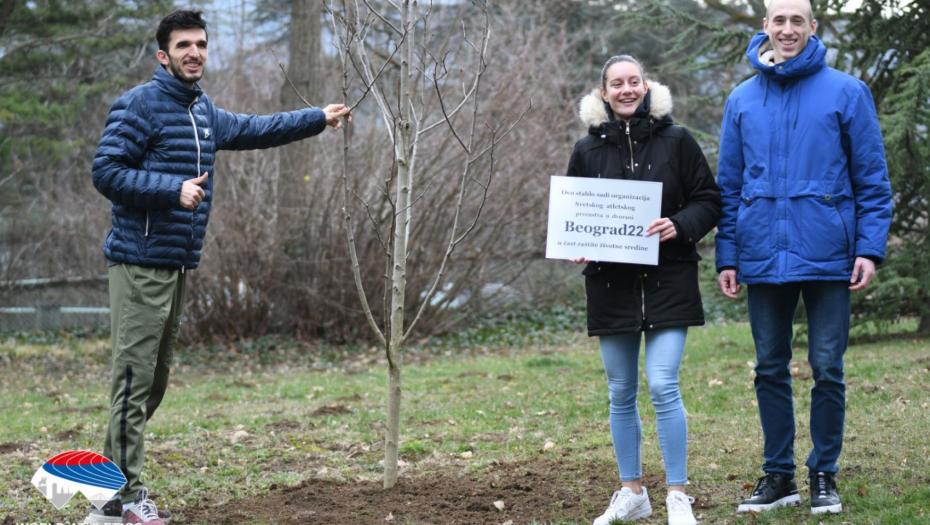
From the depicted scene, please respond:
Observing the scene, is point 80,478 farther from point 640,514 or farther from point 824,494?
point 824,494

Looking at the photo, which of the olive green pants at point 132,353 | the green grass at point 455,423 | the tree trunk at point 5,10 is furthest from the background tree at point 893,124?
the tree trunk at point 5,10

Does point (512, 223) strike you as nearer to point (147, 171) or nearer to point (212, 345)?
point (212, 345)

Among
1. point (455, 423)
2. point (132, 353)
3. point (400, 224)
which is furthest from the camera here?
point (455, 423)

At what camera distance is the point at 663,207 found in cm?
396

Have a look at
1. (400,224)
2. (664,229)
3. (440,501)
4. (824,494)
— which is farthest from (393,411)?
(824,494)

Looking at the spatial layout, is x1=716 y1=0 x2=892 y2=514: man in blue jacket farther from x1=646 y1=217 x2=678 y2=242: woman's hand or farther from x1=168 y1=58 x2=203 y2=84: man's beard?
x1=168 y1=58 x2=203 y2=84: man's beard

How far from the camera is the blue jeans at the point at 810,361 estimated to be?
3.83 metres

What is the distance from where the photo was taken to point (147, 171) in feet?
13.0

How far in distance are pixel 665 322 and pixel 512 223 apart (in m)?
9.94

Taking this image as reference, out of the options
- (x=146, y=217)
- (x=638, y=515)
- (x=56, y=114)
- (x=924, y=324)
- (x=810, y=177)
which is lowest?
(x=638, y=515)

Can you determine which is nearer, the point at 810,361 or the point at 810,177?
the point at 810,177

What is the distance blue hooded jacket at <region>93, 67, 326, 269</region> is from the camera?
388 centimetres

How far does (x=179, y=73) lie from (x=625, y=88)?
6.56 feet

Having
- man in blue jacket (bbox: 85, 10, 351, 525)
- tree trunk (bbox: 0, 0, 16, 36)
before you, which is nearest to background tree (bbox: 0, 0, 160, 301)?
tree trunk (bbox: 0, 0, 16, 36)
